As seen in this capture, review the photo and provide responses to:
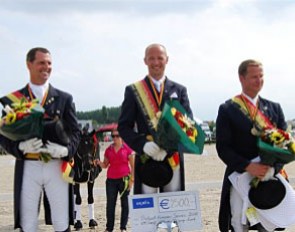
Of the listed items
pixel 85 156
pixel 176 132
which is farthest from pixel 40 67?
pixel 85 156

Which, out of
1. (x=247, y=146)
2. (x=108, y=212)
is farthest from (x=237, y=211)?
(x=108, y=212)

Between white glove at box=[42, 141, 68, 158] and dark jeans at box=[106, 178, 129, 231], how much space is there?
3224 mm

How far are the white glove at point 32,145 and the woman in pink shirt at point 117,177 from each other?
10.5 ft

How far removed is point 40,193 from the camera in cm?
484

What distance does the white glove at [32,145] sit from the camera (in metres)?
4.62

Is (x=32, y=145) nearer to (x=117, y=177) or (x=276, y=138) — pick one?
(x=276, y=138)

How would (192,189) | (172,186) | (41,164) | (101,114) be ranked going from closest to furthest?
1. (41,164)
2. (172,186)
3. (192,189)
4. (101,114)

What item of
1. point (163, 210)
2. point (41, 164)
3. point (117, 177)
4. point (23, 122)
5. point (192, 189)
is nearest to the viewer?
point (23, 122)

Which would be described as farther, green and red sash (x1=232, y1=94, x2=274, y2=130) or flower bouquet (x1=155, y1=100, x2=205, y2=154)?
green and red sash (x1=232, y1=94, x2=274, y2=130)

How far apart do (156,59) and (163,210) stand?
1417 mm

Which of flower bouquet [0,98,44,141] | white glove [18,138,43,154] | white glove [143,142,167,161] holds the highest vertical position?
flower bouquet [0,98,44,141]

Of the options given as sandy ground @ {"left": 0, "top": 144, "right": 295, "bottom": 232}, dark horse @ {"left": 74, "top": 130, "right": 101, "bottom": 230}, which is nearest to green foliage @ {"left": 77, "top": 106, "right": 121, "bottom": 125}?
sandy ground @ {"left": 0, "top": 144, "right": 295, "bottom": 232}

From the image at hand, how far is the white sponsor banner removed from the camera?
4.85 m

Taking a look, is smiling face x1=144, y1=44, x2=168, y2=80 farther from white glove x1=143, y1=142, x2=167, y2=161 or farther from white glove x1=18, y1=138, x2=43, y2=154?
white glove x1=18, y1=138, x2=43, y2=154
